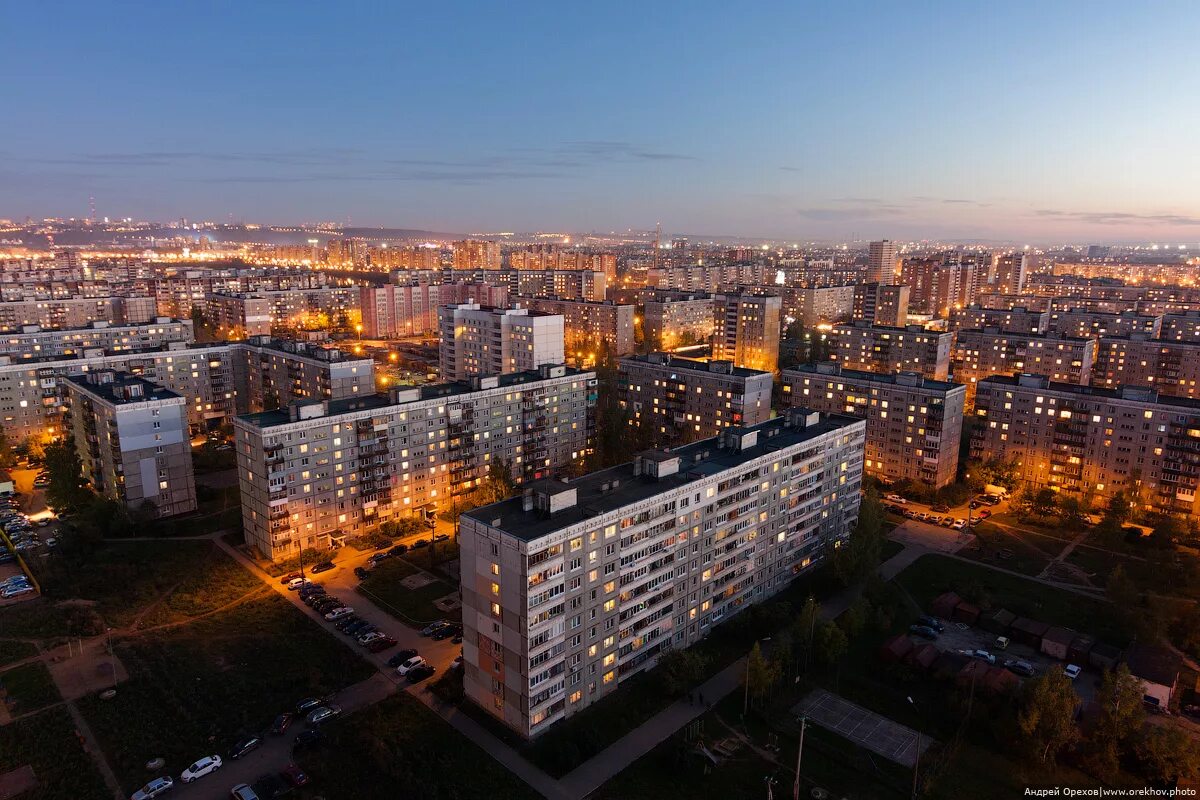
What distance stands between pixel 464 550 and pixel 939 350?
287ft

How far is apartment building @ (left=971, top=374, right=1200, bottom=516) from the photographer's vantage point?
6500 centimetres

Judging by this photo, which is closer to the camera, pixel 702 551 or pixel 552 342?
pixel 702 551

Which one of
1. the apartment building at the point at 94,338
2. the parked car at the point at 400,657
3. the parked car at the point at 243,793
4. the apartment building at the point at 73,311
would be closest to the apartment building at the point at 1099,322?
the parked car at the point at 400,657

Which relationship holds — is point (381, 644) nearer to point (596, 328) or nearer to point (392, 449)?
point (392, 449)

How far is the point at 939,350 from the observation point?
103 metres

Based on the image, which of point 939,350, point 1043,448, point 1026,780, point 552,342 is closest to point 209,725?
point 1026,780

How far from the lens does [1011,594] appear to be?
175 feet

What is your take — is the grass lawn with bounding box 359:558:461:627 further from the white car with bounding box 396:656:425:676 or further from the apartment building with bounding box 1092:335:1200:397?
the apartment building with bounding box 1092:335:1200:397

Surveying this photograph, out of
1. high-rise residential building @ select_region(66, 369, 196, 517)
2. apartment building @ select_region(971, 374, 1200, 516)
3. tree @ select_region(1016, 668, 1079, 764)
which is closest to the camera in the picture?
tree @ select_region(1016, 668, 1079, 764)

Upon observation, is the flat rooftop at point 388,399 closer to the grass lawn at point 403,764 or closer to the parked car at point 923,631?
the grass lawn at point 403,764

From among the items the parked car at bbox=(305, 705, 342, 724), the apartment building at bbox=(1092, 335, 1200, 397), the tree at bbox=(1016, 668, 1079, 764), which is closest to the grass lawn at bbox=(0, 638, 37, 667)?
the parked car at bbox=(305, 705, 342, 724)

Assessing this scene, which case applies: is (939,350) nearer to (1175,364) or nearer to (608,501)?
(1175,364)

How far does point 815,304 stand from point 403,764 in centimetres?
15649

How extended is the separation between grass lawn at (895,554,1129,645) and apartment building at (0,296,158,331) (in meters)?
131
